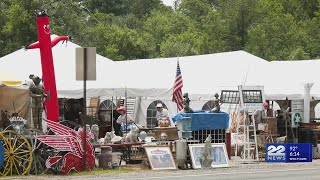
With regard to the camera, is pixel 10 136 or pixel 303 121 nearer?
pixel 10 136

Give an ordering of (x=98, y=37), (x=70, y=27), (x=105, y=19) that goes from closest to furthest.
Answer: (x=70, y=27)
(x=98, y=37)
(x=105, y=19)

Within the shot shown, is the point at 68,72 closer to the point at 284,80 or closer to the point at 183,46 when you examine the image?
the point at 284,80

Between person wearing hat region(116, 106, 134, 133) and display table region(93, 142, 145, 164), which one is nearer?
display table region(93, 142, 145, 164)

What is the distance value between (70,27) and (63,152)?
44799 millimetres

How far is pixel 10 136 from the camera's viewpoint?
22.7m

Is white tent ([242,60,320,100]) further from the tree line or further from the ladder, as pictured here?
the tree line

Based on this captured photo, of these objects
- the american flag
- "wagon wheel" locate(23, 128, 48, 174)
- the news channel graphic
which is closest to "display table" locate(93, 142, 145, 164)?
"wagon wheel" locate(23, 128, 48, 174)

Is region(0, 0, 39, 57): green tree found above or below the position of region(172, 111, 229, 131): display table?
above

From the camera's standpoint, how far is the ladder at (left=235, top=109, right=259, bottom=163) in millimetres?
28016

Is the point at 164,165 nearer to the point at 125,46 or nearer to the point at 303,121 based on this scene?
the point at 303,121

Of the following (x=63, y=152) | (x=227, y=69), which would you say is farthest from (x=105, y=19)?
(x=63, y=152)

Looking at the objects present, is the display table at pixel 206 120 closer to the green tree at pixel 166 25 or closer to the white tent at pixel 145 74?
the white tent at pixel 145 74

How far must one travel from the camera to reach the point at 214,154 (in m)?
25.8

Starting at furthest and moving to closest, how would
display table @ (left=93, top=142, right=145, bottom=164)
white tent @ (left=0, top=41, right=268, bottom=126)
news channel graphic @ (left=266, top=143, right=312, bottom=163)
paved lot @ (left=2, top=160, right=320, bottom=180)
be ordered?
white tent @ (left=0, top=41, right=268, bottom=126)
news channel graphic @ (left=266, top=143, right=312, bottom=163)
display table @ (left=93, top=142, right=145, bottom=164)
paved lot @ (left=2, top=160, right=320, bottom=180)
